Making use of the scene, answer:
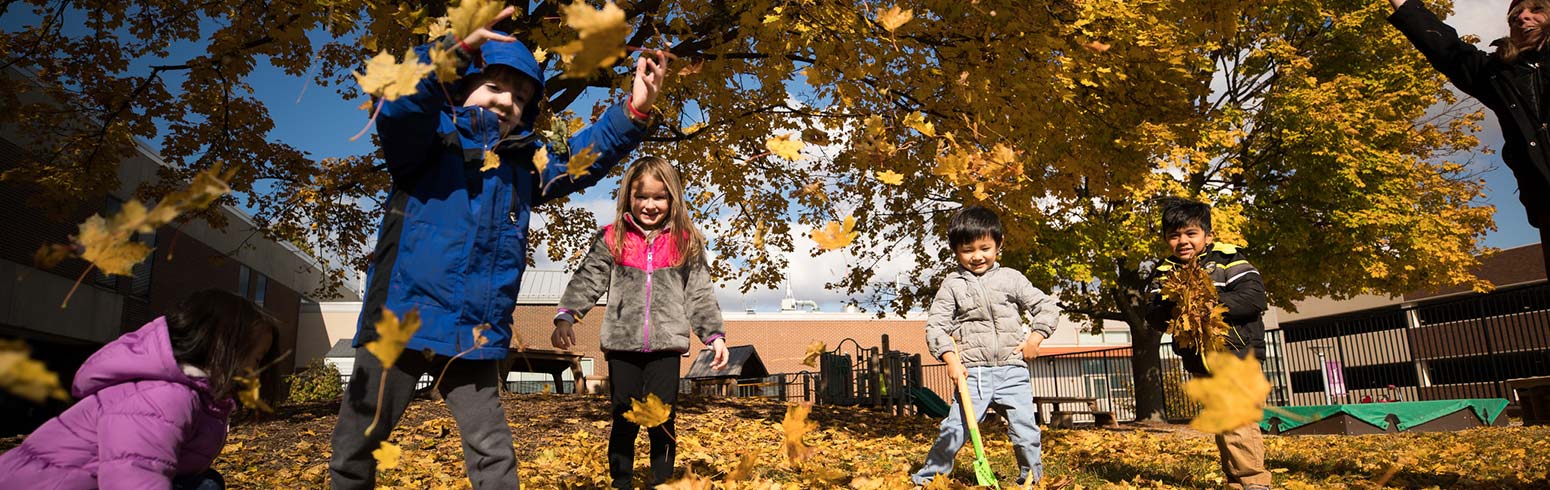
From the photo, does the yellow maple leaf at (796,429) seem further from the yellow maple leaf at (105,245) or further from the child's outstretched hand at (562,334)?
the yellow maple leaf at (105,245)

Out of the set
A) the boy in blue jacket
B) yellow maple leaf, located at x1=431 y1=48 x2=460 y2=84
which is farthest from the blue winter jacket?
yellow maple leaf, located at x1=431 y1=48 x2=460 y2=84

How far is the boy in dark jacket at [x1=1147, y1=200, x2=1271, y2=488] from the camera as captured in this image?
11.0 ft

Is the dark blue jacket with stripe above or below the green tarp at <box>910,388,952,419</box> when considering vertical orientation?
above

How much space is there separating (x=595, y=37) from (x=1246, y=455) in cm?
307

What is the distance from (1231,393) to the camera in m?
1.44

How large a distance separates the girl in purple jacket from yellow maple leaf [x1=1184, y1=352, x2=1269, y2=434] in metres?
2.21

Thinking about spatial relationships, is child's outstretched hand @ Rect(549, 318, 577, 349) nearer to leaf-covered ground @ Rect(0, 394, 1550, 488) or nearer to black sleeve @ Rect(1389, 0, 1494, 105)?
leaf-covered ground @ Rect(0, 394, 1550, 488)

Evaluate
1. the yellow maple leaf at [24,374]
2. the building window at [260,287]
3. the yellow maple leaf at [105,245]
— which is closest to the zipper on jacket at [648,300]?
the yellow maple leaf at [105,245]

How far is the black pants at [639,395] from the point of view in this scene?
10.2ft

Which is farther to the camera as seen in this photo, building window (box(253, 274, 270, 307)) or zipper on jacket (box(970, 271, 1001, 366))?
building window (box(253, 274, 270, 307))

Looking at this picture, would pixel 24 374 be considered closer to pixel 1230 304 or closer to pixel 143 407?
pixel 143 407

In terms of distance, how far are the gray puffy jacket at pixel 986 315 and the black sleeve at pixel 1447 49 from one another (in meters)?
1.64

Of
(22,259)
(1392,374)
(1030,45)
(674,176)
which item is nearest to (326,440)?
(674,176)

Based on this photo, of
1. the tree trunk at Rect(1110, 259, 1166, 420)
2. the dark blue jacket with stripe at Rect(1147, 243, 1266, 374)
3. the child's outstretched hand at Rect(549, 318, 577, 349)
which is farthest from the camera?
the tree trunk at Rect(1110, 259, 1166, 420)
